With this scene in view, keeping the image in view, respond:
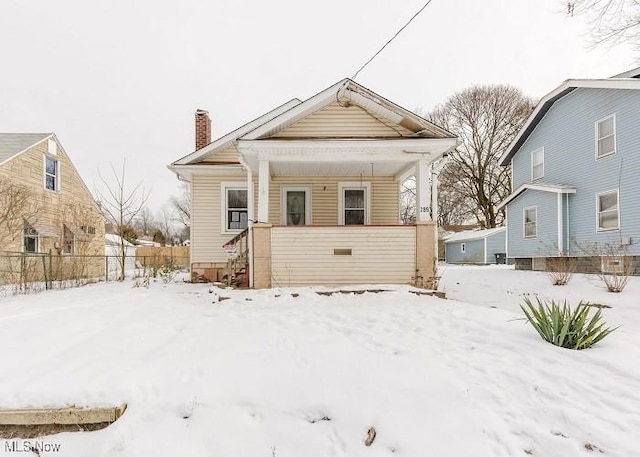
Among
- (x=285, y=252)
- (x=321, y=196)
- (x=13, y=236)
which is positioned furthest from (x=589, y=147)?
(x=13, y=236)

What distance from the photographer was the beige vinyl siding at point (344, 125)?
8930 millimetres

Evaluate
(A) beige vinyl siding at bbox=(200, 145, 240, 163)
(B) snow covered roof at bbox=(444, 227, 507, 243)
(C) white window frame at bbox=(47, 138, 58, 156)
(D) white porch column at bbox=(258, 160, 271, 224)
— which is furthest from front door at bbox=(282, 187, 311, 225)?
(B) snow covered roof at bbox=(444, 227, 507, 243)

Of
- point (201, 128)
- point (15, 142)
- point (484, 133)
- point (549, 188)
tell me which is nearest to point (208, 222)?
point (201, 128)

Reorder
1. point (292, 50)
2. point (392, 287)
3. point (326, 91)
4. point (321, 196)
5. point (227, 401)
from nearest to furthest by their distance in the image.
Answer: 1. point (227, 401)
2. point (392, 287)
3. point (326, 91)
4. point (321, 196)
5. point (292, 50)

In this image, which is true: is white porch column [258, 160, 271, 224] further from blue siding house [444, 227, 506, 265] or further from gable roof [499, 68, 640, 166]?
blue siding house [444, 227, 506, 265]

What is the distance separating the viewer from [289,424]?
2.98 m

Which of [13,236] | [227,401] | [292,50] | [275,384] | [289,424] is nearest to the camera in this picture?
[289,424]

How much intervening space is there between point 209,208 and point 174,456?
31.4 ft

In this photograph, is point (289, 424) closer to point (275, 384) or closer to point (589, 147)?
point (275, 384)

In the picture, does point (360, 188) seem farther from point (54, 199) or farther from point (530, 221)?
point (54, 199)

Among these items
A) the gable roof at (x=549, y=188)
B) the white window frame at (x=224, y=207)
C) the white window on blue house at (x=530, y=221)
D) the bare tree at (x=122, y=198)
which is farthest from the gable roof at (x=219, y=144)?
the white window on blue house at (x=530, y=221)

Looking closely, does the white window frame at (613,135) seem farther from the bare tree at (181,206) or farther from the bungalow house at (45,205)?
the bare tree at (181,206)

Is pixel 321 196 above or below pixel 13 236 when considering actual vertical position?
above

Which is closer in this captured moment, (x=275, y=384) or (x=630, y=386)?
(x=630, y=386)
